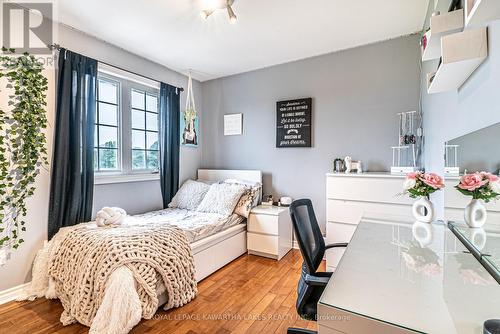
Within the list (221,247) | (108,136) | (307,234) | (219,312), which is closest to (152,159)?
(108,136)

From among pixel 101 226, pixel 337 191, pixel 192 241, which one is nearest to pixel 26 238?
pixel 101 226

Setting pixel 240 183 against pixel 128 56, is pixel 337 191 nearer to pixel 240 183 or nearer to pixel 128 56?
pixel 240 183

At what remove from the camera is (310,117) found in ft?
10.4

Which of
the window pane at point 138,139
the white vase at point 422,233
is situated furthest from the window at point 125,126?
the white vase at point 422,233

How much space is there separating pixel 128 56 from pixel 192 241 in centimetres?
237

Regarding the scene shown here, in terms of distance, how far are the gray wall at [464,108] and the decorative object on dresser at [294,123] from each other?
1.28 m

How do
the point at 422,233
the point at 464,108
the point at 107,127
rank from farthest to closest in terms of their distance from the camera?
the point at 107,127 → the point at 422,233 → the point at 464,108

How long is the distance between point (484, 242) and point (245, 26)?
2482 mm

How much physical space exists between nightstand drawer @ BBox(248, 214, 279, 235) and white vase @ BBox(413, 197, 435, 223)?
1.50m

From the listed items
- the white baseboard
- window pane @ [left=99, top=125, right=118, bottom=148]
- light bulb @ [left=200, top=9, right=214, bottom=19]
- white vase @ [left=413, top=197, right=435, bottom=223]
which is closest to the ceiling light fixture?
light bulb @ [left=200, top=9, right=214, bottom=19]

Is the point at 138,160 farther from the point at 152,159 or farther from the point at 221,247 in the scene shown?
the point at 221,247

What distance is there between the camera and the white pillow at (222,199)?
2.94m

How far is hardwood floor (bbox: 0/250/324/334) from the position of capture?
1.72 metres

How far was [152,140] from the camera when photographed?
3324 millimetres
